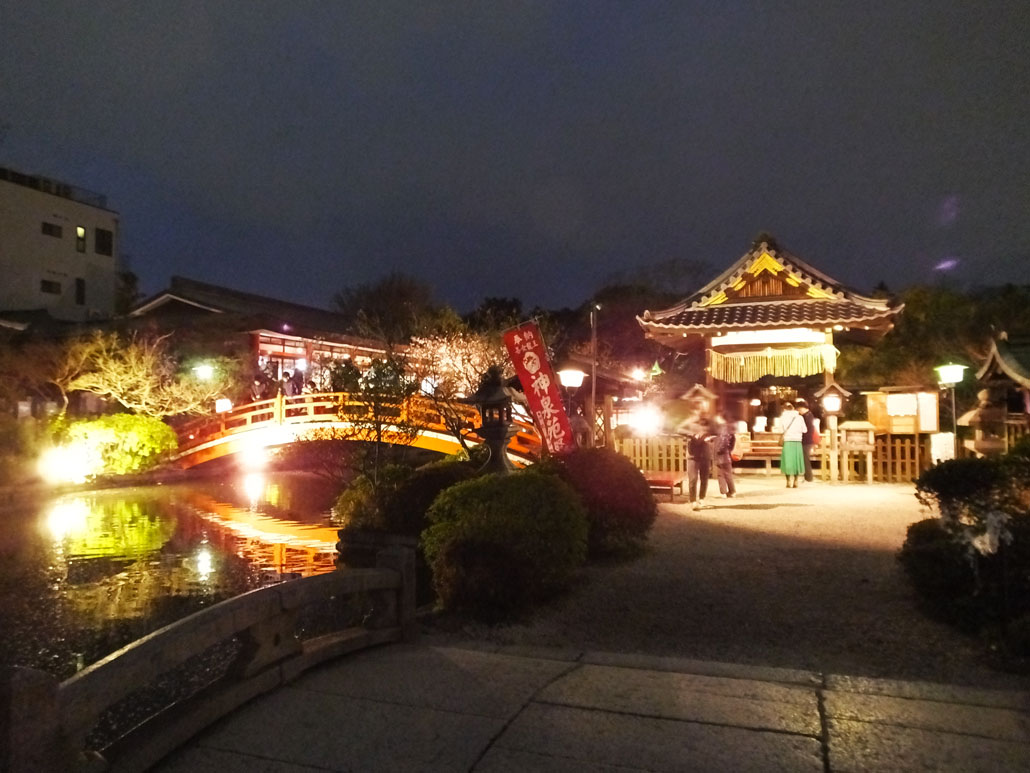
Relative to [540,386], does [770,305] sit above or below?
above

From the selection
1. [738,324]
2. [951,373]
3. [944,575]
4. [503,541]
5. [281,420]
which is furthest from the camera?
[281,420]

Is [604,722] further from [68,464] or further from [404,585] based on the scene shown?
[68,464]

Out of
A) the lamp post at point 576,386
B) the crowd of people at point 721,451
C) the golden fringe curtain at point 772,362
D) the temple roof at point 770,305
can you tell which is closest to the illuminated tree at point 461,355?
the temple roof at point 770,305

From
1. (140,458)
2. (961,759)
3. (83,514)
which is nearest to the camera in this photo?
(961,759)

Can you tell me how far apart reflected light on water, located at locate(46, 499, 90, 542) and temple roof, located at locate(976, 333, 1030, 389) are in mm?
16561

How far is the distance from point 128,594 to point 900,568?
359 inches

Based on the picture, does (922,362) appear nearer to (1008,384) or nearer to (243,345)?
(1008,384)

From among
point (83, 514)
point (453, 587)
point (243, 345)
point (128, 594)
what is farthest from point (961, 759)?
point (243, 345)

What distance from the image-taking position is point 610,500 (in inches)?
360

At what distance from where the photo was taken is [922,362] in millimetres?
25797

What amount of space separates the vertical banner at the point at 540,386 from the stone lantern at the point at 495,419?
2.58 feet

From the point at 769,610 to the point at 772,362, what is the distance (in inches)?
480

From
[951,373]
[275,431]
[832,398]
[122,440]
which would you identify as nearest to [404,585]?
[832,398]

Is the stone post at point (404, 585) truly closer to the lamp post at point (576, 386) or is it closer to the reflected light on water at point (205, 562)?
the reflected light on water at point (205, 562)
